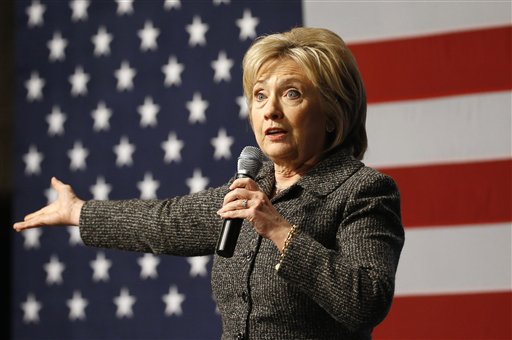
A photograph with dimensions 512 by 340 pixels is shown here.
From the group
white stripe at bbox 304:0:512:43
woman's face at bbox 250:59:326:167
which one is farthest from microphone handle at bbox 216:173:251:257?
white stripe at bbox 304:0:512:43

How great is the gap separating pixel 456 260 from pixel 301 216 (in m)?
1.24

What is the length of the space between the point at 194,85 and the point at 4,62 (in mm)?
1438

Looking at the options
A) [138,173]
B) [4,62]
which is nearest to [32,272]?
[138,173]

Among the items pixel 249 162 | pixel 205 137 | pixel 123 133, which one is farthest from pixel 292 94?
pixel 123 133

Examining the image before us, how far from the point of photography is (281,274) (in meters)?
1.38

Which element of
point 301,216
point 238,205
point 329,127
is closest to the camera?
point 238,205

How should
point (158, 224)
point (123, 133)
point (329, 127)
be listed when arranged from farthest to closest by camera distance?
point (123, 133)
point (158, 224)
point (329, 127)

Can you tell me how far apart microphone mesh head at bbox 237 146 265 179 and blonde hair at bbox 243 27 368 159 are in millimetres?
→ 135

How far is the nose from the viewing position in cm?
158

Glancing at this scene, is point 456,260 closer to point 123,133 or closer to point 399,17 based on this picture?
point 399,17

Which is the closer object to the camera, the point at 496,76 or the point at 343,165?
the point at 343,165

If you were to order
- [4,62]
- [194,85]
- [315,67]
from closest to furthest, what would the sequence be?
[315,67], [194,85], [4,62]

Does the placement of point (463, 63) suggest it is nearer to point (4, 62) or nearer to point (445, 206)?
point (445, 206)

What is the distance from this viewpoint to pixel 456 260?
261cm
